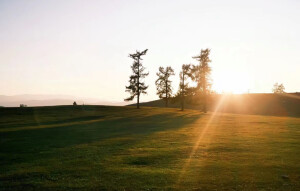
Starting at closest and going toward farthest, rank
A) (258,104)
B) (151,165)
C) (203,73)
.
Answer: (151,165)
(203,73)
(258,104)

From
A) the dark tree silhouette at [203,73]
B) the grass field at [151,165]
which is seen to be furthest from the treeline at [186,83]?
the grass field at [151,165]

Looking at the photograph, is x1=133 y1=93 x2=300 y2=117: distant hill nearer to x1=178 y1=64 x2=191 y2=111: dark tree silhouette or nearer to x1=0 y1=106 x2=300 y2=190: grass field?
x1=178 y1=64 x2=191 y2=111: dark tree silhouette

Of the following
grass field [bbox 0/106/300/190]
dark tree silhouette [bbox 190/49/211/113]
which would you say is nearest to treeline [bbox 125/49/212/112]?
dark tree silhouette [bbox 190/49/211/113]

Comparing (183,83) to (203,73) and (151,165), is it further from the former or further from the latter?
(151,165)

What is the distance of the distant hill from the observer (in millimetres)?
93688

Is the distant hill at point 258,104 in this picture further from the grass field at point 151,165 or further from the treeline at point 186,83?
the grass field at point 151,165

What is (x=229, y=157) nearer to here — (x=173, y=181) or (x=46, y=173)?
(x=173, y=181)

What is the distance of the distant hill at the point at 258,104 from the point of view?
9369 centimetres

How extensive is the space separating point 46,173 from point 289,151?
17.7 meters

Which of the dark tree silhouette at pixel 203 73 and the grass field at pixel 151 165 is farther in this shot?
the dark tree silhouette at pixel 203 73

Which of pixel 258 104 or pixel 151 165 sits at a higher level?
pixel 258 104

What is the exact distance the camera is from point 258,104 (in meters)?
106

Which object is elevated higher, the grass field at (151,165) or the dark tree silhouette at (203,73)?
the dark tree silhouette at (203,73)

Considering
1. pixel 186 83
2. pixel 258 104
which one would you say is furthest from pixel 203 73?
pixel 258 104
